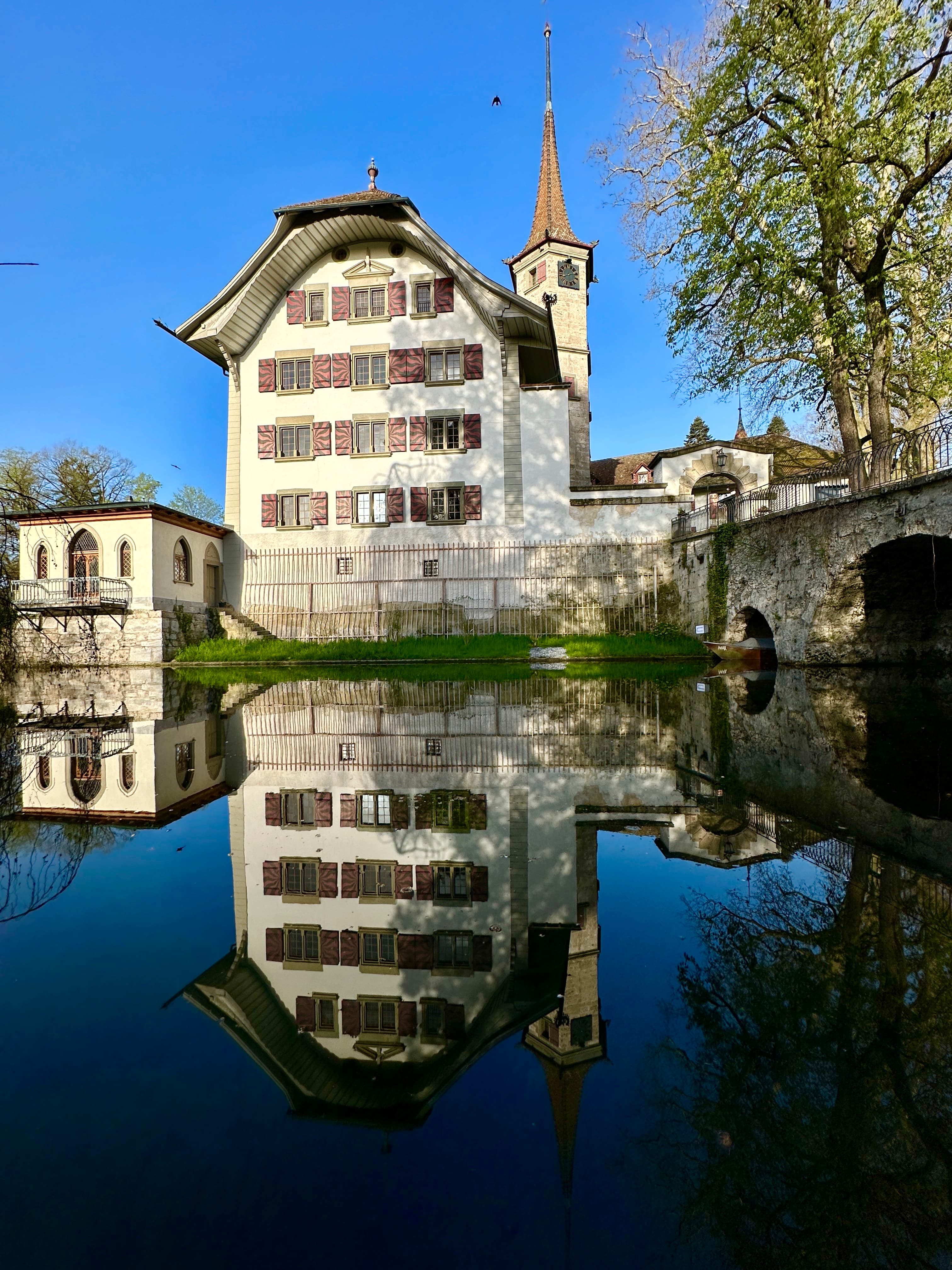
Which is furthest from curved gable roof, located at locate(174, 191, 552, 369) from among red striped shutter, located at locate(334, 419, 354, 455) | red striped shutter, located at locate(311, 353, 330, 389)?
red striped shutter, located at locate(334, 419, 354, 455)

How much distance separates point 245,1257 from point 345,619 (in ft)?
73.1

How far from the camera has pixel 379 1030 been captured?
2053 millimetres

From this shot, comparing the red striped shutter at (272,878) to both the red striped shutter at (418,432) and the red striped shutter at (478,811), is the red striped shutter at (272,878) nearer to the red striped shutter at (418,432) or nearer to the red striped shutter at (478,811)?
the red striped shutter at (478,811)

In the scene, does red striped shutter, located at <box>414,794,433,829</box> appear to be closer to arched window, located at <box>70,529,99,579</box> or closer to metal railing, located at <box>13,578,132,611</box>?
metal railing, located at <box>13,578,132,611</box>

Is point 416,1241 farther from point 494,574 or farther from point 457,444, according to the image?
point 457,444

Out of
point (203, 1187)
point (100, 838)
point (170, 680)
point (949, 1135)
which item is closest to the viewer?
point (203, 1187)

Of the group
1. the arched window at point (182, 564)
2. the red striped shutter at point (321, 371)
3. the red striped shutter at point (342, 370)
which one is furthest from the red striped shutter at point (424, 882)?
the red striped shutter at point (321, 371)

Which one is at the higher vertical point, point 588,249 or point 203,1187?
point 588,249

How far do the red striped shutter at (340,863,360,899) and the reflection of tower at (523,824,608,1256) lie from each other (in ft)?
3.32

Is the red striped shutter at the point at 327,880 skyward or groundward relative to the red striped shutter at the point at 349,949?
skyward

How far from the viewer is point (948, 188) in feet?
46.0

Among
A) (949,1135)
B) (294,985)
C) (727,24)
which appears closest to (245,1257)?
(294,985)

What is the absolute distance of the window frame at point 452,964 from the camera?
93.8 inches

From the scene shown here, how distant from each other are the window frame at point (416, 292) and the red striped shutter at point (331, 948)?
24579 millimetres
